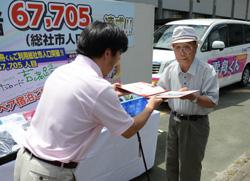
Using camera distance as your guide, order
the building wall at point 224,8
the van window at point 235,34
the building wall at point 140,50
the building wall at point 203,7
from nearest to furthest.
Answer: the building wall at point 140,50
the van window at point 235,34
the building wall at point 203,7
the building wall at point 224,8

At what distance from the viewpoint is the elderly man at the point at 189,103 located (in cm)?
257

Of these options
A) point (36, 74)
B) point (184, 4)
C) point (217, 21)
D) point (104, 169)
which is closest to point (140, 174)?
point (104, 169)

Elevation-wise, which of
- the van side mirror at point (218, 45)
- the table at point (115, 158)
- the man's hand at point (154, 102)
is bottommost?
the table at point (115, 158)

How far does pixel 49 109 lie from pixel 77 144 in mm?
238

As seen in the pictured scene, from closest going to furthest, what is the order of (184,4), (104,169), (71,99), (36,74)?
(71,99) < (104,169) < (36,74) < (184,4)

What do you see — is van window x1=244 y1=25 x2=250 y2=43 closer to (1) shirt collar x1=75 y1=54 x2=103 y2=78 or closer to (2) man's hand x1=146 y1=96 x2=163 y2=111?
(2) man's hand x1=146 y1=96 x2=163 y2=111

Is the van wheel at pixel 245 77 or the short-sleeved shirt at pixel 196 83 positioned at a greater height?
the short-sleeved shirt at pixel 196 83

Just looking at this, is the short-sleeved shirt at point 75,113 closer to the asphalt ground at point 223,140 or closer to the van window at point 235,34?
the asphalt ground at point 223,140

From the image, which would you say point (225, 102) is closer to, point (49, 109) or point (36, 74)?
point (36, 74)

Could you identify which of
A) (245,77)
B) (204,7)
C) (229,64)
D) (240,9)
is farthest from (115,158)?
(240,9)

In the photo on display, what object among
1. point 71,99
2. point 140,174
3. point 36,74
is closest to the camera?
point 71,99

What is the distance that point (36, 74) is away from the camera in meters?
3.31

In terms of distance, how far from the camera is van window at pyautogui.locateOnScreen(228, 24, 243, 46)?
8291 millimetres

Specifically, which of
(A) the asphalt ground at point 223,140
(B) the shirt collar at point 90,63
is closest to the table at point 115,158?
(A) the asphalt ground at point 223,140
